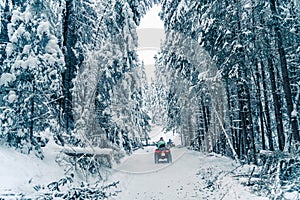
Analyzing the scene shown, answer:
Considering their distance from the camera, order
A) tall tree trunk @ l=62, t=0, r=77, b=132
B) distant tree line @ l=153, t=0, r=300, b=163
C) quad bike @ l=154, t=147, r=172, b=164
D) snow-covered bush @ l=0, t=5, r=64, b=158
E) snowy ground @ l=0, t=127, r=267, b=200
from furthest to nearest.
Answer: quad bike @ l=154, t=147, r=172, b=164 → tall tree trunk @ l=62, t=0, r=77, b=132 → distant tree line @ l=153, t=0, r=300, b=163 → snow-covered bush @ l=0, t=5, r=64, b=158 → snowy ground @ l=0, t=127, r=267, b=200

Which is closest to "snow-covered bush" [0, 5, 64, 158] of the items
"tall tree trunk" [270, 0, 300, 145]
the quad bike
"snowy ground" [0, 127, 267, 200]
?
"snowy ground" [0, 127, 267, 200]

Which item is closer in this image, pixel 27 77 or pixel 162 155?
pixel 27 77

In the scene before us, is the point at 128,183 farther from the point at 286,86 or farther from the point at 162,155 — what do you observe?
the point at 162,155

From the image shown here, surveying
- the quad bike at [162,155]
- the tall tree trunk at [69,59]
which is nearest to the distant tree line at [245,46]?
the quad bike at [162,155]

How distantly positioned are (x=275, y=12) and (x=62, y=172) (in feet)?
32.6

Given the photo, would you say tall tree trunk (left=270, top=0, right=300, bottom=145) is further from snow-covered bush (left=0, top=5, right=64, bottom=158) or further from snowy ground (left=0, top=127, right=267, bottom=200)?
snow-covered bush (left=0, top=5, right=64, bottom=158)

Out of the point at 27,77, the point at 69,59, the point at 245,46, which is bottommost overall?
the point at 27,77

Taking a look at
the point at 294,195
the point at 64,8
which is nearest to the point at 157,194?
the point at 294,195

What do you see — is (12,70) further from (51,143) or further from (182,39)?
(182,39)

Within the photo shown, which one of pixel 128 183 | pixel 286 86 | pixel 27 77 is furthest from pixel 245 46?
pixel 27 77

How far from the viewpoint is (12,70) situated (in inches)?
381

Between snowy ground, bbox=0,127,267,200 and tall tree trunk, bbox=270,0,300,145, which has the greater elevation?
tall tree trunk, bbox=270,0,300,145

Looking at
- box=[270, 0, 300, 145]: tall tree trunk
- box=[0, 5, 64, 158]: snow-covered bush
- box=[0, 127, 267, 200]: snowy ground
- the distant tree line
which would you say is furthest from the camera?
the distant tree line

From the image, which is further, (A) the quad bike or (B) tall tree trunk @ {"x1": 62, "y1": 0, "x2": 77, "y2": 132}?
(A) the quad bike
